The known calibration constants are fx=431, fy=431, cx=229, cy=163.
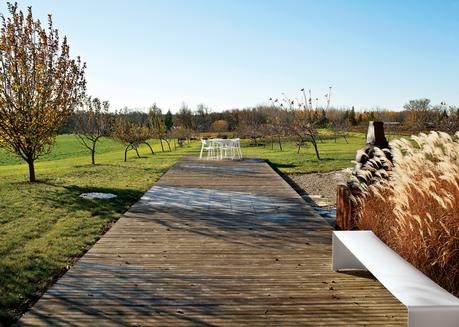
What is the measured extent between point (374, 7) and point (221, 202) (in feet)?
24.2

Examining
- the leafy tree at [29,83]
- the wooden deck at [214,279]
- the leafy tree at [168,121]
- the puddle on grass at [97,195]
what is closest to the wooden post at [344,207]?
the wooden deck at [214,279]

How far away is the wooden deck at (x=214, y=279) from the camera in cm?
310

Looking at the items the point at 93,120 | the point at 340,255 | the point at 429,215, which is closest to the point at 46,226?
the point at 340,255

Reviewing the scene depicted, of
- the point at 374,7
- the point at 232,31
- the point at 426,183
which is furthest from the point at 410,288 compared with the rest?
the point at 232,31

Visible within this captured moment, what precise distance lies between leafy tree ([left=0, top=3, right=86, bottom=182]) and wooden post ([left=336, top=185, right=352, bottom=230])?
8012 mm

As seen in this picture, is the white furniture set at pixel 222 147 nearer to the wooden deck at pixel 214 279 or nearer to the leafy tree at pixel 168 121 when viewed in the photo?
the wooden deck at pixel 214 279

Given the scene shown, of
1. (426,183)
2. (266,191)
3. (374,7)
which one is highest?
(374,7)

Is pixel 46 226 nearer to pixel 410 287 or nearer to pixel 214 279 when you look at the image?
pixel 214 279

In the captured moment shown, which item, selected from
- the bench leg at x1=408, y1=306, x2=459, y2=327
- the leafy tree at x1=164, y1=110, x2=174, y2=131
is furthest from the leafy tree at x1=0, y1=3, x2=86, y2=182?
the leafy tree at x1=164, y1=110, x2=174, y2=131

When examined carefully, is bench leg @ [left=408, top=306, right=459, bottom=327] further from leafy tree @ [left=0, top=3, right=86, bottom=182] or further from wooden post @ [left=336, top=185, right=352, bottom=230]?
leafy tree @ [left=0, top=3, right=86, bottom=182]

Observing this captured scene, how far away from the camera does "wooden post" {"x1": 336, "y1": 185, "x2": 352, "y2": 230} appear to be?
5.38m

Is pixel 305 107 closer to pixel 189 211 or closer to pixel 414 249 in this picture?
pixel 189 211

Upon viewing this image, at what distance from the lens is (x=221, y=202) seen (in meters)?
8.02

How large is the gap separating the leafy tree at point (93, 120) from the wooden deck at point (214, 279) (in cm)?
1455
